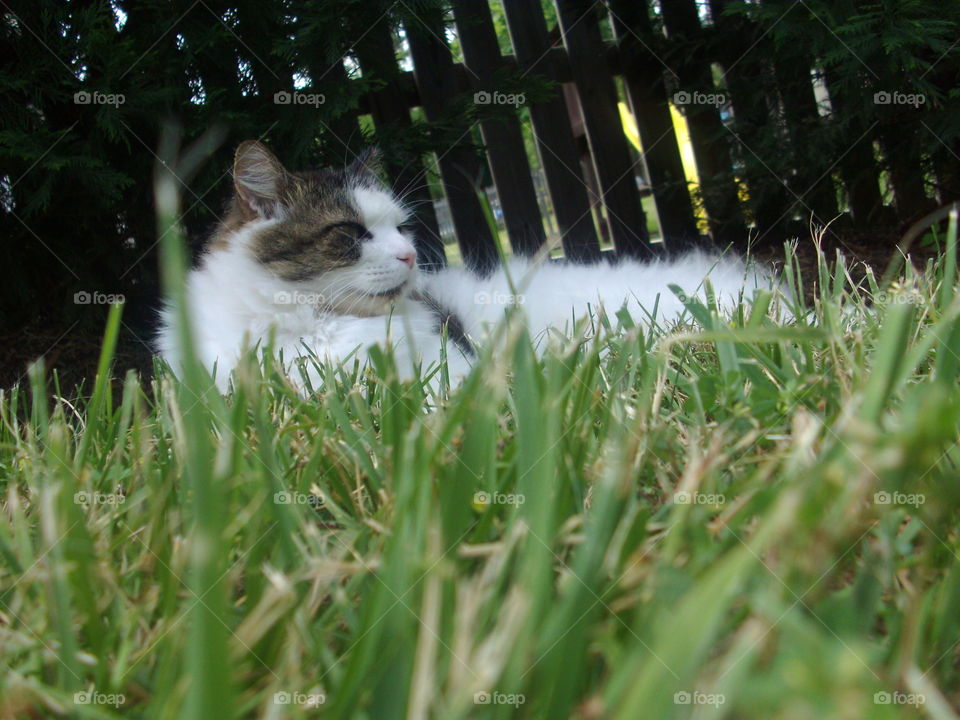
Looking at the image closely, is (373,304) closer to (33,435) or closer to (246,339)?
(33,435)

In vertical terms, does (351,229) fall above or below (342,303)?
above

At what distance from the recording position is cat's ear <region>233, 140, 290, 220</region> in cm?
199

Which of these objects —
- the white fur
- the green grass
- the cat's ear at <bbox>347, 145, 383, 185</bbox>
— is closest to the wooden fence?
the cat's ear at <bbox>347, 145, 383, 185</bbox>

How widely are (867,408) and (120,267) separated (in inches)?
107

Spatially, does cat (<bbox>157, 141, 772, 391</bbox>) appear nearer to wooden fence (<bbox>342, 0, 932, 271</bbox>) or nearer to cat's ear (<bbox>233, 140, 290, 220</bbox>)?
cat's ear (<bbox>233, 140, 290, 220</bbox>)

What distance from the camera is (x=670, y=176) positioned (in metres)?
3.93

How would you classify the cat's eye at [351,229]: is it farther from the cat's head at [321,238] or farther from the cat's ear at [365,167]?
the cat's ear at [365,167]

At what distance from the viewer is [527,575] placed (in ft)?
1.43

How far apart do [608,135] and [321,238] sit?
230cm

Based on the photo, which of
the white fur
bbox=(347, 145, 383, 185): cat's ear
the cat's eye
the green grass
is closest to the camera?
the green grass

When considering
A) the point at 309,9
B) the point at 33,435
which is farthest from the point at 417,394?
the point at 309,9

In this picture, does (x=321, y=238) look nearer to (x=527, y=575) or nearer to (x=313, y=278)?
(x=313, y=278)

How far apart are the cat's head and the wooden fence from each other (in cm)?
109

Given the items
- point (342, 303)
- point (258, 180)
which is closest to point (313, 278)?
point (342, 303)
